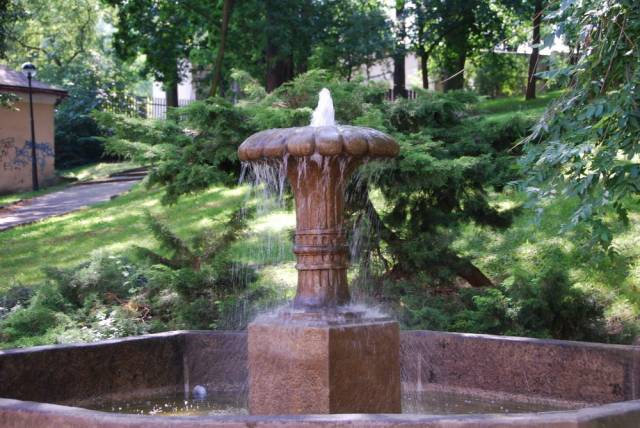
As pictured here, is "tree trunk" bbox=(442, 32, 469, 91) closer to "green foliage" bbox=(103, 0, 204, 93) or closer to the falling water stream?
"green foliage" bbox=(103, 0, 204, 93)

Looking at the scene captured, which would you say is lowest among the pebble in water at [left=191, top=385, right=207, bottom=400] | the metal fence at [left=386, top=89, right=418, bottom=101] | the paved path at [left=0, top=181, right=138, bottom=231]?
the pebble in water at [left=191, top=385, right=207, bottom=400]

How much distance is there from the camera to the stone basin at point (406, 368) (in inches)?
262

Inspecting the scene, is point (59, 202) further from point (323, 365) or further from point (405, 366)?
point (323, 365)

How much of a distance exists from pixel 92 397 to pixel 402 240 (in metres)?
4.78

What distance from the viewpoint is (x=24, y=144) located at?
28.1m

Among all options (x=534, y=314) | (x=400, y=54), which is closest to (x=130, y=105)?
(x=400, y=54)

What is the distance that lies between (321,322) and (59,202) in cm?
1969

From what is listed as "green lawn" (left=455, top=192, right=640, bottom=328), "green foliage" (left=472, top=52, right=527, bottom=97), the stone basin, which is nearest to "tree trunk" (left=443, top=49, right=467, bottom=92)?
"green foliage" (left=472, top=52, right=527, bottom=97)

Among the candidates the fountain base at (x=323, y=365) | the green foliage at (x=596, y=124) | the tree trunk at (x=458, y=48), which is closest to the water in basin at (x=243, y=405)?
the fountain base at (x=323, y=365)

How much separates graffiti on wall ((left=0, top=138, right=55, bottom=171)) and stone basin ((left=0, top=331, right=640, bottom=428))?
21562mm

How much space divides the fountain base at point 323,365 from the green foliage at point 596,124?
159cm

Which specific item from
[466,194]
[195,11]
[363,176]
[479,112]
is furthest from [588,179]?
[195,11]

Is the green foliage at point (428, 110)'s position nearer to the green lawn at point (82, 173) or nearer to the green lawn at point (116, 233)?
the green lawn at point (116, 233)

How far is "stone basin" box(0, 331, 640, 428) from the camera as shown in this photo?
6.65m
